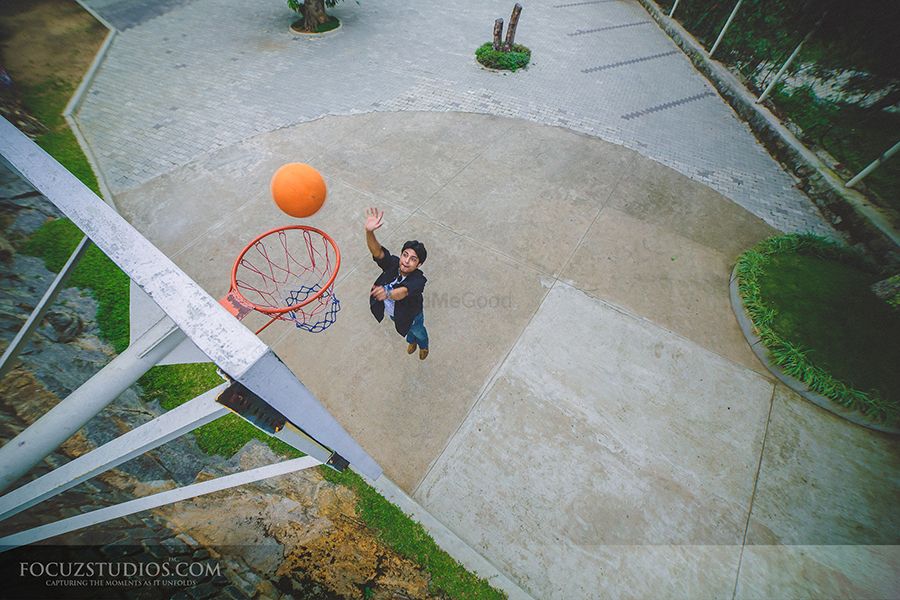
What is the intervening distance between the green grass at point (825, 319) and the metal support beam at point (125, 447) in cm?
595

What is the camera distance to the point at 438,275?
18.0ft

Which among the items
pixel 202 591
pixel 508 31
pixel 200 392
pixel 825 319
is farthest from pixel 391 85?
pixel 202 591

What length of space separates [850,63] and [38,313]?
12.4 m

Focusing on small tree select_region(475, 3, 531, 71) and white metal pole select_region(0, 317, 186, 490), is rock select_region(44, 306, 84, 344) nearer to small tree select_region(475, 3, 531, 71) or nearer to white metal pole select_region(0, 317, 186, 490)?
white metal pole select_region(0, 317, 186, 490)

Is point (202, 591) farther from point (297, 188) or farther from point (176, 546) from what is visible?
point (297, 188)

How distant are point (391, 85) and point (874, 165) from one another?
9790 mm

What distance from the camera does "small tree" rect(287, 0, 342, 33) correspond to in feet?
35.9

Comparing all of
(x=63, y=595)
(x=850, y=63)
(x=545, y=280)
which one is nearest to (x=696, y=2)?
(x=850, y=63)

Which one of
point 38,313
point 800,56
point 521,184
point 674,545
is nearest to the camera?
point 38,313

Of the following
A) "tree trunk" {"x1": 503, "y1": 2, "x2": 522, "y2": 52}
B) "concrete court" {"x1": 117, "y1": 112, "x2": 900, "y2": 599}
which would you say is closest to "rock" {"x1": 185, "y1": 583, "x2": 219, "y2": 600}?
"concrete court" {"x1": 117, "y1": 112, "x2": 900, "y2": 599}

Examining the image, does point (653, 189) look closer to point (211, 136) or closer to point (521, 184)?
point (521, 184)

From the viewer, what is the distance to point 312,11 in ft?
36.2

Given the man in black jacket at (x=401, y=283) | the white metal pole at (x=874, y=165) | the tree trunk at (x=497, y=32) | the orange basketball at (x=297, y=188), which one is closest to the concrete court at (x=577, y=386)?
the man in black jacket at (x=401, y=283)

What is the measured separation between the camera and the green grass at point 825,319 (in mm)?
4379
